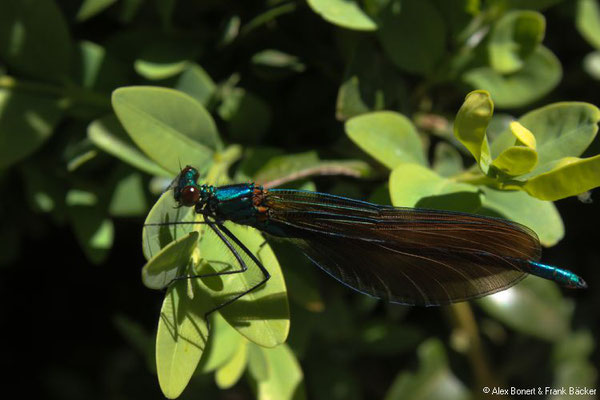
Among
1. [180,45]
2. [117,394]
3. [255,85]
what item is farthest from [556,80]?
[117,394]

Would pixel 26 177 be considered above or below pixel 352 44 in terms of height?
below

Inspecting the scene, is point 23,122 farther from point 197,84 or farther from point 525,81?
point 525,81

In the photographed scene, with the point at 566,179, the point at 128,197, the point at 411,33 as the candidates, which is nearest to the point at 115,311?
the point at 128,197

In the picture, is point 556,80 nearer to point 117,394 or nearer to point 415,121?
point 415,121

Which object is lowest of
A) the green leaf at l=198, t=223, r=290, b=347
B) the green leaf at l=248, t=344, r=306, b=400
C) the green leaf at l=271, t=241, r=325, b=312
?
the green leaf at l=248, t=344, r=306, b=400

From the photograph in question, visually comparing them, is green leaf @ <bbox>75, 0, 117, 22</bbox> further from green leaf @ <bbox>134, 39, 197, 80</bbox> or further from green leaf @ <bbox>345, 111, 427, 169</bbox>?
green leaf @ <bbox>345, 111, 427, 169</bbox>

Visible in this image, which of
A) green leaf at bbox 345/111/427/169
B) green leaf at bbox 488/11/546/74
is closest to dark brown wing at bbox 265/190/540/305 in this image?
green leaf at bbox 345/111/427/169

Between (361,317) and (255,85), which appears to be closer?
(255,85)
